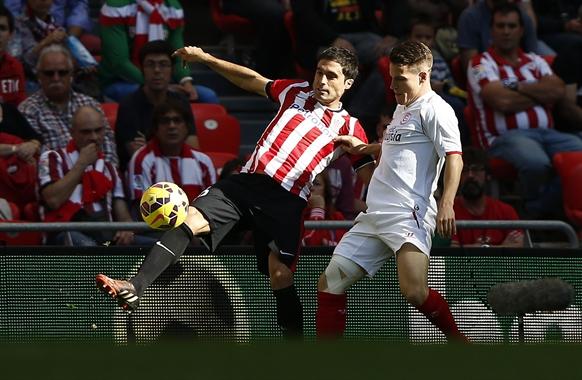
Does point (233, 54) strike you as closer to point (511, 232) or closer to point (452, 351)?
point (511, 232)

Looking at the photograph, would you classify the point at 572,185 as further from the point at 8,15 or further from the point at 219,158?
the point at 8,15

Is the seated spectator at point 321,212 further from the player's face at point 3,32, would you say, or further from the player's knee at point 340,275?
the player's face at point 3,32

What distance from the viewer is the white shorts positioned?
739 centimetres

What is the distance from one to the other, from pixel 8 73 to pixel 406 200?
14.3ft

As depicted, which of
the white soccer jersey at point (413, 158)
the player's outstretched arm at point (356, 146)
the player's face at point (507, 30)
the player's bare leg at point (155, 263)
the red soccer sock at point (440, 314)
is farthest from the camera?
the player's face at point (507, 30)

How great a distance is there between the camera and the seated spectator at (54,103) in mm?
10219

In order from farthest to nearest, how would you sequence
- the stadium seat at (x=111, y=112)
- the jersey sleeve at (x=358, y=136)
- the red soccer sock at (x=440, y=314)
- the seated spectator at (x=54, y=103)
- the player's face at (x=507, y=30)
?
the player's face at (x=507, y=30), the stadium seat at (x=111, y=112), the seated spectator at (x=54, y=103), the jersey sleeve at (x=358, y=136), the red soccer sock at (x=440, y=314)

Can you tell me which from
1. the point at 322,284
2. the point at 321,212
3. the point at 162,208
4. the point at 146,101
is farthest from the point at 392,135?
the point at 146,101

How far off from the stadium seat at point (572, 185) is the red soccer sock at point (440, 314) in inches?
115

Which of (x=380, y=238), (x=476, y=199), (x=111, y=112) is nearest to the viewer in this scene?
(x=380, y=238)

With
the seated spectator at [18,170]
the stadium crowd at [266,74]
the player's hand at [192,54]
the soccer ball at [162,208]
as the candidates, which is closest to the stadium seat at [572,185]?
the stadium crowd at [266,74]

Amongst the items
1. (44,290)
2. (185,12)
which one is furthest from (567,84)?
(44,290)

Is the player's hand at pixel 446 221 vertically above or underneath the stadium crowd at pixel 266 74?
above

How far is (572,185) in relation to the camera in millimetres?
10336
